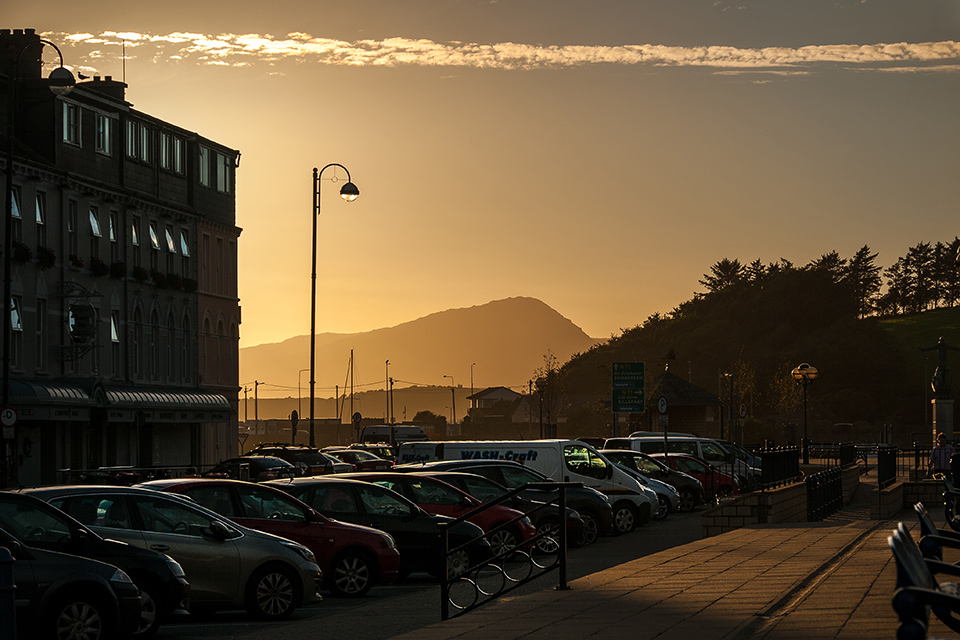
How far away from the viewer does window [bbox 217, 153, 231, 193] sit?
2494 inches

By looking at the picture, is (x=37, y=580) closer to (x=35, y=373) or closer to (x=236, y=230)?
(x=35, y=373)

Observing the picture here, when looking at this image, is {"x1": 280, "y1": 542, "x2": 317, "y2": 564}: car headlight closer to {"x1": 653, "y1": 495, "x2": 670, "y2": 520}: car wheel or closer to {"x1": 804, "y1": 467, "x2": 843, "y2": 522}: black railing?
{"x1": 804, "y1": 467, "x2": 843, "y2": 522}: black railing

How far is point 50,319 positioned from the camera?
156 feet

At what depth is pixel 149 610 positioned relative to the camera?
45.5 ft

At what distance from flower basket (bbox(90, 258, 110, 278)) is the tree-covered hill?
87.6 meters

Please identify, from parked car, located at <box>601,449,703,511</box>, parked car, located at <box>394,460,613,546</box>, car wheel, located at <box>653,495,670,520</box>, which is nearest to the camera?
parked car, located at <box>394,460,613,546</box>

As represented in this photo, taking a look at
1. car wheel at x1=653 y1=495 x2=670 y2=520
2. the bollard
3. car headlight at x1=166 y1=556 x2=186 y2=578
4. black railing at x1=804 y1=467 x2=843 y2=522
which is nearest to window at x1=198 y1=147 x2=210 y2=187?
car wheel at x1=653 y1=495 x2=670 y2=520

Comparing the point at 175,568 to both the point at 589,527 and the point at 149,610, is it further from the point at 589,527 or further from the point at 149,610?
the point at 589,527

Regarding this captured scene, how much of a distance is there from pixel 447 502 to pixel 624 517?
8213mm

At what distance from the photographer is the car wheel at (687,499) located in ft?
120

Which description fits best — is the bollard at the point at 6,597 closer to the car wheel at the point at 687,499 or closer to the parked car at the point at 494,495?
the parked car at the point at 494,495

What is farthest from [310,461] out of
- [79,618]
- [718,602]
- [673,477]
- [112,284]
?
[718,602]

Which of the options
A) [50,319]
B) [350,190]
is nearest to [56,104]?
[50,319]

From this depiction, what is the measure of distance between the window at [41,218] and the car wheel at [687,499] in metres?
24.8
